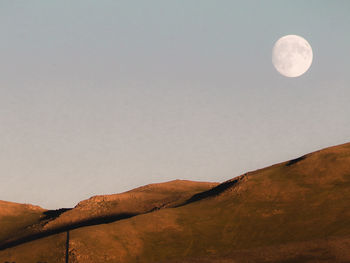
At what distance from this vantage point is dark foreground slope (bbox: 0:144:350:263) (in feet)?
95.2

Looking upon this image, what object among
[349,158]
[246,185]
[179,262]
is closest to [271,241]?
[179,262]

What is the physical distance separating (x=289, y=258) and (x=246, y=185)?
19.9 meters

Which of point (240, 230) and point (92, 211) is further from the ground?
point (92, 211)

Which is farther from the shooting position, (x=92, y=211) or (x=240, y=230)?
(x=92, y=211)

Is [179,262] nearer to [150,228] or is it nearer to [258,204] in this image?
[150,228]

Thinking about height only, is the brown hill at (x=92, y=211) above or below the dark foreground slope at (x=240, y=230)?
A: above

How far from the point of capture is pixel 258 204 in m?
40.6

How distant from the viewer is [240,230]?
1432 inches

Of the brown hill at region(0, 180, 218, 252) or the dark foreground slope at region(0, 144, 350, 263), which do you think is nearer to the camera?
the dark foreground slope at region(0, 144, 350, 263)

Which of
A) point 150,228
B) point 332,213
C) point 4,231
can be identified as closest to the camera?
point 332,213

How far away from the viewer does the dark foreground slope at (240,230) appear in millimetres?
29009

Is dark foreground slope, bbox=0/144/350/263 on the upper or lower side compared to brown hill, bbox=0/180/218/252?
lower

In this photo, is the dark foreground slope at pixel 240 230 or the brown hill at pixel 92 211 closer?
the dark foreground slope at pixel 240 230

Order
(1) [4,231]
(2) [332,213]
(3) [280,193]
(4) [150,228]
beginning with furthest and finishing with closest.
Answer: (1) [4,231] < (3) [280,193] < (4) [150,228] < (2) [332,213]
